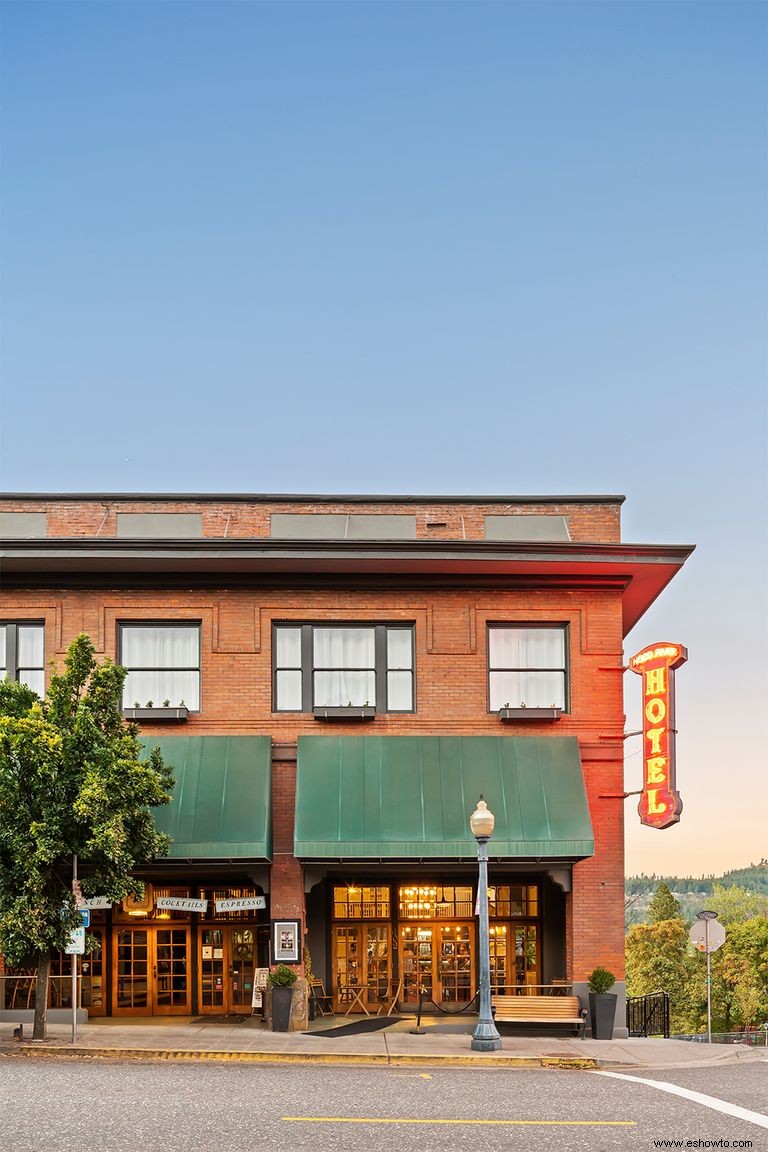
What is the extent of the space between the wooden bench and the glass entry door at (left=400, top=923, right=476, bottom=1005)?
7.05ft

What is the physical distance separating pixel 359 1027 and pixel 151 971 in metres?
4.86

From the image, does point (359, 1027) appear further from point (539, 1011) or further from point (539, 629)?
point (539, 629)

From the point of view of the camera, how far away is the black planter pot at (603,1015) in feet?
74.7

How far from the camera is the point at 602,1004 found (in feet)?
74.9

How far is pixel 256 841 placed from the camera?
74.3 ft

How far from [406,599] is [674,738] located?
20.2ft

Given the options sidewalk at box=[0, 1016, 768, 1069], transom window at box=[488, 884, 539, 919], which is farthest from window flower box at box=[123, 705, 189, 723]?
transom window at box=[488, 884, 539, 919]

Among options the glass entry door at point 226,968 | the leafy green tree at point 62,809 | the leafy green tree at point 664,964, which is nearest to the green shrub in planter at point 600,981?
the glass entry door at point 226,968

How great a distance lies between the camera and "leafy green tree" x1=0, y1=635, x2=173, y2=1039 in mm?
19391

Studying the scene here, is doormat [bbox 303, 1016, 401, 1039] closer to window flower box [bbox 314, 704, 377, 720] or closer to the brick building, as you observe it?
the brick building

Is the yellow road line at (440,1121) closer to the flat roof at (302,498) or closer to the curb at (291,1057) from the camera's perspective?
the curb at (291,1057)

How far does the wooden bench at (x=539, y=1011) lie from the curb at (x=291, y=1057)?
3.74 metres

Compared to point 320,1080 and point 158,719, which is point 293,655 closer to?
point 158,719

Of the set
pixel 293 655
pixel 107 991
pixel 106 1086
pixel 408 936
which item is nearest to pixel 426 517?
pixel 293 655
